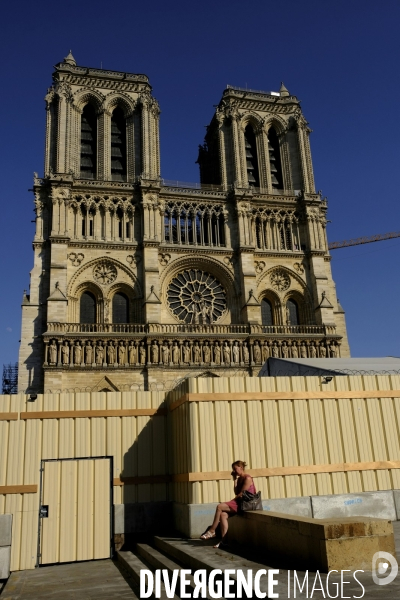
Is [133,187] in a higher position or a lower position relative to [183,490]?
higher

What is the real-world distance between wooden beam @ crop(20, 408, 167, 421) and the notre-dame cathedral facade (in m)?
17.7

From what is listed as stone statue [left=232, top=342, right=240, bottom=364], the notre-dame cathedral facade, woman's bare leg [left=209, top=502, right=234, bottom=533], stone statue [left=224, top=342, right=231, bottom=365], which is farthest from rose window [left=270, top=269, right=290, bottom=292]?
woman's bare leg [left=209, top=502, right=234, bottom=533]

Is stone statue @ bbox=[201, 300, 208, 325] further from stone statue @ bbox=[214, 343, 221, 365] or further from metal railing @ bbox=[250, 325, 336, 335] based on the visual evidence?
metal railing @ bbox=[250, 325, 336, 335]

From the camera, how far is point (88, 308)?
3294 cm

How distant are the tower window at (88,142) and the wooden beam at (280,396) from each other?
27.9 meters

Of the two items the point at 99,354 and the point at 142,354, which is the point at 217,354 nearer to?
the point at 142,354

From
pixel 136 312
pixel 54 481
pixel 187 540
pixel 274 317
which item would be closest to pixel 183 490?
pixel 187 540

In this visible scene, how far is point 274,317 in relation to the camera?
35.6 metres

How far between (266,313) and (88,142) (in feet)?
56.3

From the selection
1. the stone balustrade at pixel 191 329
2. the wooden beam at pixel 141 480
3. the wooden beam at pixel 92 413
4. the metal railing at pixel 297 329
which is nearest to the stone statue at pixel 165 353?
the stone balustrade at pixel 191 329

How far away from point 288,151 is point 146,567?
35.5m

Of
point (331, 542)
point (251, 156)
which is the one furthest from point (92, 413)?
point (251, 156)

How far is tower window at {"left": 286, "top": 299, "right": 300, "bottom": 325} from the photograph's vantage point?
117 ft

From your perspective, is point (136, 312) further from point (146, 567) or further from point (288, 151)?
point (146, 567)
